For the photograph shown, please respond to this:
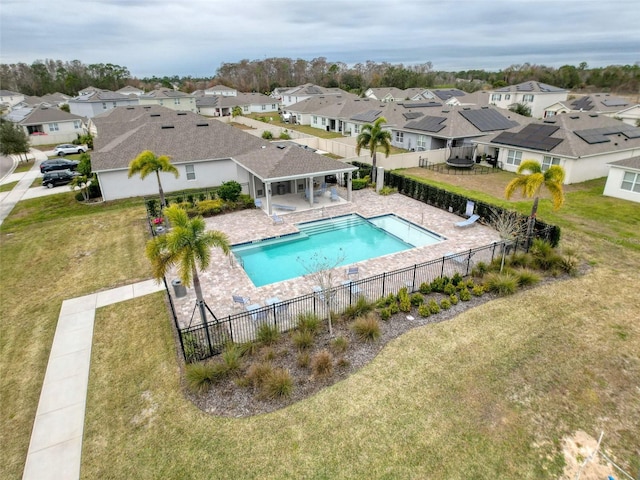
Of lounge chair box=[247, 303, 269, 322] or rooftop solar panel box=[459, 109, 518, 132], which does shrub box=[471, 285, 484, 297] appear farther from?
rooftop solar panel box=[459, 109, 518, 132]

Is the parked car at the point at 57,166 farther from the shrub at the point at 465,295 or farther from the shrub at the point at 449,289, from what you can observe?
the shrub at the point at 465,295

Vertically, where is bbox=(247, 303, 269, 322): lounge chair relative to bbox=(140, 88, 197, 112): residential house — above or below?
below

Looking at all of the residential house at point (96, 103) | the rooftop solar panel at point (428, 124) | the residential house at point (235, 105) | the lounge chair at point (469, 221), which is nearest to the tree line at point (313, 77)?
the residential house at point (235, 105)

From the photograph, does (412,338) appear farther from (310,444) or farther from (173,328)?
(173,328)

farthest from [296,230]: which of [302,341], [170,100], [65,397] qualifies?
[170,100]

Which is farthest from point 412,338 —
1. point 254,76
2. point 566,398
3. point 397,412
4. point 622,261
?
point 254,76

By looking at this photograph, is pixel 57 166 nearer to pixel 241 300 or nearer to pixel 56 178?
pixel 56 178

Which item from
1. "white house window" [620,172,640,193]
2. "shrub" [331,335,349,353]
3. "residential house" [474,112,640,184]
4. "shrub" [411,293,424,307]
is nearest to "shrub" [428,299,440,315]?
"shrub" [411,293,424,307]
